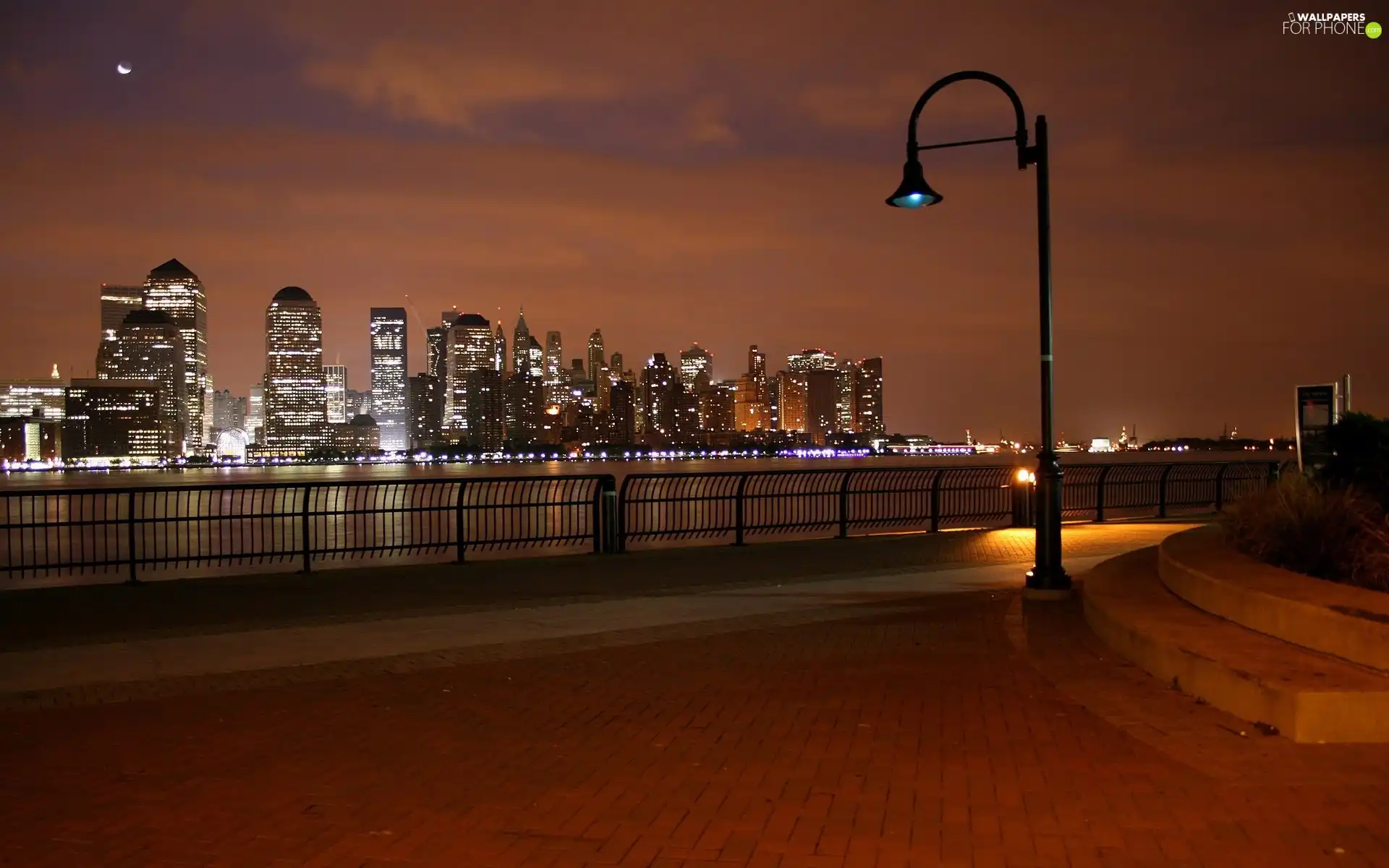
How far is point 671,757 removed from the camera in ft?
22.1

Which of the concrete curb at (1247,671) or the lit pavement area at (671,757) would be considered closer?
the lit pavement area at (671,757)

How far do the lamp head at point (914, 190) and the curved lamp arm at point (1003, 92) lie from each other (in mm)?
130

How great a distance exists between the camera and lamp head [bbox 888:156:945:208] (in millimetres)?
13016

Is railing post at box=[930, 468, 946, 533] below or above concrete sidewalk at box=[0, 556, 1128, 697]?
above

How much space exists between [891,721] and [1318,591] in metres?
3.45

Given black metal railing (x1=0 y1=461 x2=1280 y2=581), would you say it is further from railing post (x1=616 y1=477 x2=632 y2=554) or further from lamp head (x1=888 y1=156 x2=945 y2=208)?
lamp head (x1=888 y1=156 x2=945 y2=208)

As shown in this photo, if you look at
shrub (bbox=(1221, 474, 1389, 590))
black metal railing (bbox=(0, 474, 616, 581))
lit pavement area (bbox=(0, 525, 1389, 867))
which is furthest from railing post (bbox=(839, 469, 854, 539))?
shrub (bbox=(1221, 474, 1389, 590))

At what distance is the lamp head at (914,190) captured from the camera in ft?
42.7

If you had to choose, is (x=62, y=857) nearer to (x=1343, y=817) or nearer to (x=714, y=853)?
(x=714, y=853)

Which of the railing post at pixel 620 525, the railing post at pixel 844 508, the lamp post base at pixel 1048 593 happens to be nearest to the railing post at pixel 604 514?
the railing post at pixel 620 525

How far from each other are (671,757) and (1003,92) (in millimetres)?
8987

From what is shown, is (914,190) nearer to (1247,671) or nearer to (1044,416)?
(1044,416)

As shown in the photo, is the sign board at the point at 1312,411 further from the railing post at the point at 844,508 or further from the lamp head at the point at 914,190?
the lamp head at the point at 914,190

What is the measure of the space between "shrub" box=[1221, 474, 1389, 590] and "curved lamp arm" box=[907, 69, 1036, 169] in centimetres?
431
